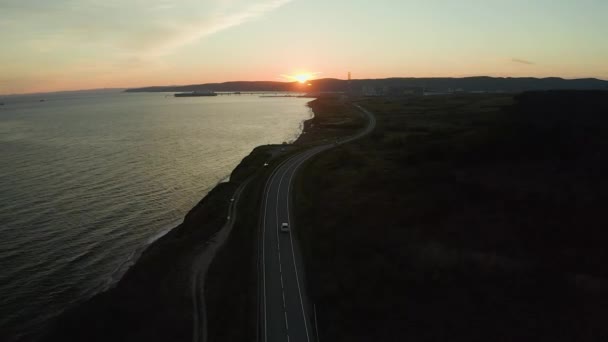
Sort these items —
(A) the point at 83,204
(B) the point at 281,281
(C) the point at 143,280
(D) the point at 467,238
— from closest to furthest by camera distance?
1. (B) the point at 281,281
2. (C) the point at 143,280
3. (D) the point at 467,238
4. (A) the point at 83,204

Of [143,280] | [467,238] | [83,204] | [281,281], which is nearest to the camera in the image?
[281,281]

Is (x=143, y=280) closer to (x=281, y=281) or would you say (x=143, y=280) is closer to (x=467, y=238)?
(x=281, y=281)

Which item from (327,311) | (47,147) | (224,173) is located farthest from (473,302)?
(47,147)

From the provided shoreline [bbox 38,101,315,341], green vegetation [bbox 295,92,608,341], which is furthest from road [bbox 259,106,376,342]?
shoreline [bbox 38,101,315,341]

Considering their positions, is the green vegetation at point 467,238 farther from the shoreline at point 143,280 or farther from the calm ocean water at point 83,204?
the calm ocean water at point 83,204

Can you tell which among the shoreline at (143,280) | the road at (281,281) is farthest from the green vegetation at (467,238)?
the shoreline at (143,280)

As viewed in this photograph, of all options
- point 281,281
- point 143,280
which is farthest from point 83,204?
point 281,281

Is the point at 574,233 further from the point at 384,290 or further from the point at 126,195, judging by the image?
the point at 126,195
